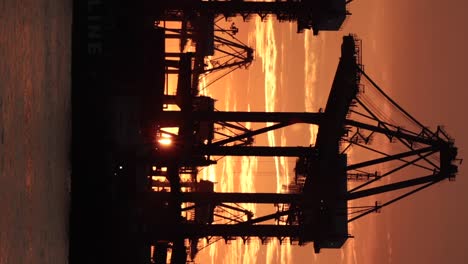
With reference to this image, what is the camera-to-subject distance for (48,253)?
37.8m

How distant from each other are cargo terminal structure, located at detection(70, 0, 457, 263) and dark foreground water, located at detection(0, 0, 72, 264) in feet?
6.31

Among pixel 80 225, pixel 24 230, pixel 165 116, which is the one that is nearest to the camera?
pixel 24 230

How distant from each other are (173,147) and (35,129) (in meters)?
13.6

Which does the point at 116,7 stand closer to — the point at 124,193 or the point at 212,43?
the point at 124,193

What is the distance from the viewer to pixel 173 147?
49.9 meters

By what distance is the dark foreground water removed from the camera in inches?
1292

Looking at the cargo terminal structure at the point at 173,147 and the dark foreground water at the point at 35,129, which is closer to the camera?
the dark foreground water at the point at 35,129

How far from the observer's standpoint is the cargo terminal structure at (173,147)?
44781mm

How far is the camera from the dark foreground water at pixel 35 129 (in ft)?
108

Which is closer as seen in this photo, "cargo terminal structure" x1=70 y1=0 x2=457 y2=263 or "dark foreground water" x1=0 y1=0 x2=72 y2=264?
"dark foreground water" x1=0 y1=0 x2=72 y2=264

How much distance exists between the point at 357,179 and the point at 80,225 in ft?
53.2

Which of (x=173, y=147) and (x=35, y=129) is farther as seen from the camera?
(x=173, y=147)

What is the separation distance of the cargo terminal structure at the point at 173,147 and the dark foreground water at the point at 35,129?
6.31 ft

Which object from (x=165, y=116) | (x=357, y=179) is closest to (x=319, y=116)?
(x=357, y=179)
